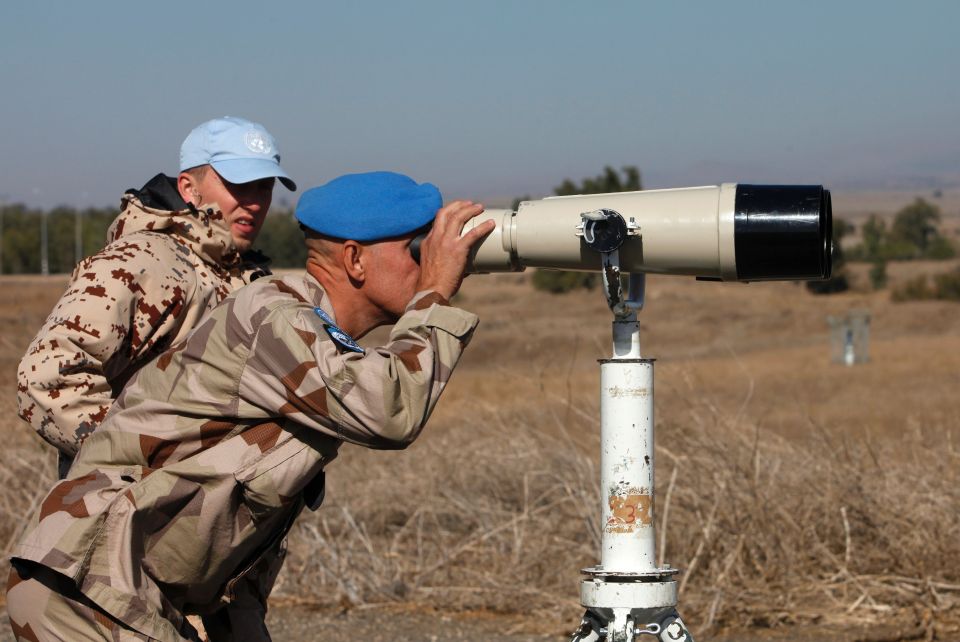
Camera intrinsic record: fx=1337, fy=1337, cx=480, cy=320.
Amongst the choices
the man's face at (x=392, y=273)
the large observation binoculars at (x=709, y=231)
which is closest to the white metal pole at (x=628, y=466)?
the large observation binoculars at (x=709, y=231)

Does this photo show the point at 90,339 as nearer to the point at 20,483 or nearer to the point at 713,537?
the point at 713,537

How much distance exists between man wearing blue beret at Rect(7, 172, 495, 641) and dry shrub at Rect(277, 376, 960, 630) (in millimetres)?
2652

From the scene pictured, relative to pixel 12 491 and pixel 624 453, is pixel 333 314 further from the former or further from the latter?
pixel 12 491

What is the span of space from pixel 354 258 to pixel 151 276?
84 centimetres

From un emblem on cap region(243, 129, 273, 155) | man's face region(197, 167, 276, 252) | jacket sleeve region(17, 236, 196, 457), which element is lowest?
jacket sleeve region(17, 236, 196, 457)

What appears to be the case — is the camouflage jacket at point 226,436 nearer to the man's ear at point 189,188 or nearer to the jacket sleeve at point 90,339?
the jacket sleeve at point 90,339

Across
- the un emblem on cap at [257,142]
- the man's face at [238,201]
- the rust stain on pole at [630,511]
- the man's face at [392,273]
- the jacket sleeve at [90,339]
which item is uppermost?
the un emblem on cap at [257,142]

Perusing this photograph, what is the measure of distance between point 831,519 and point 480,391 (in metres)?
11.6

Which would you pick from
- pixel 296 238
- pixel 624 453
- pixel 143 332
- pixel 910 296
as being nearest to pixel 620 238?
pixel 624 453

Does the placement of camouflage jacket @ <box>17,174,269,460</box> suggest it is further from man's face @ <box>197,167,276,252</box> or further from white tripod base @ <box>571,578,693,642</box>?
white tripod base @ <box>571,578,693,642</box>

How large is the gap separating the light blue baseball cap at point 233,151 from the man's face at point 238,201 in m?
0.04

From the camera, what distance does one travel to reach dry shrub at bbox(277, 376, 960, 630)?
500 cm

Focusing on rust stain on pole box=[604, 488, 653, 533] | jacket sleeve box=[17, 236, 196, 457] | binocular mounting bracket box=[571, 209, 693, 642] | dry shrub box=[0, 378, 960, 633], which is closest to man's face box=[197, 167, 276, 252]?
jacket sleeve box=[17, 236, 196, 457]

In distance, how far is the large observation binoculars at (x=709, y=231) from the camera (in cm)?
242
